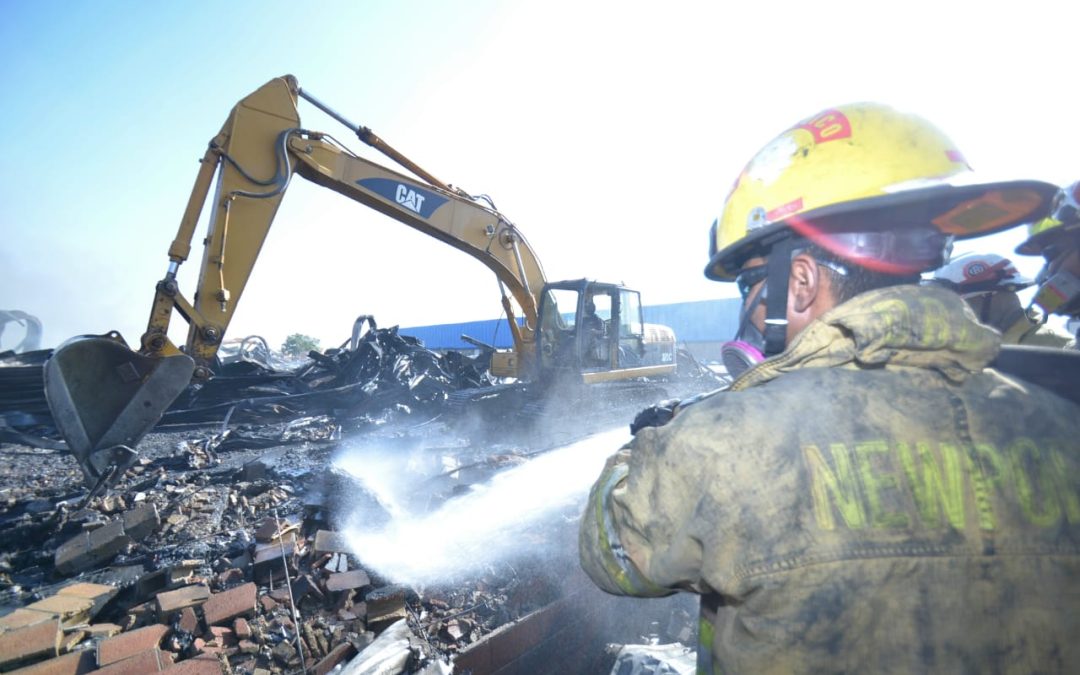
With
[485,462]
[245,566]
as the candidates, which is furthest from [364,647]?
[485,462]

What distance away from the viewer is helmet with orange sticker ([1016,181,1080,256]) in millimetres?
2676

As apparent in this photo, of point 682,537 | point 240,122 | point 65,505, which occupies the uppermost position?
point 240,122

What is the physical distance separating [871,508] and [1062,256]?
3.34 meters

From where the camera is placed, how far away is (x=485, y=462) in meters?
5.82

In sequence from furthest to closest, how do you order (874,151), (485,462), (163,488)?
(485,462) → (163,488) → (874,151)

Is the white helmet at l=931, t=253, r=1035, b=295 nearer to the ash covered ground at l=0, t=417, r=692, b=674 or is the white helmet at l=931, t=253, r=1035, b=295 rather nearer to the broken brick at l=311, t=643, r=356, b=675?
the ash covered ground at l=0, t=417, r=692, b=674

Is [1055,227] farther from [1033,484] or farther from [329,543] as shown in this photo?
[329,543]

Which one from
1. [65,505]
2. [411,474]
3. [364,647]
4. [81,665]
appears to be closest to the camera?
[81,665]

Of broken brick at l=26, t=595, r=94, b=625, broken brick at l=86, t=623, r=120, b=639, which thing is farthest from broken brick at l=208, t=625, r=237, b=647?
broken brick at l=26, t=595, r=94, b=625

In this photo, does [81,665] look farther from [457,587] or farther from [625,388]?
[625,388]

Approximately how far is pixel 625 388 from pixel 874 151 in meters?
8.69

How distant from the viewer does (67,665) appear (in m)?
2.48

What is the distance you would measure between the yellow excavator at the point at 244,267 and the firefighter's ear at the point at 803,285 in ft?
16.4

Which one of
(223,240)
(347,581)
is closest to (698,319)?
(223,240)
